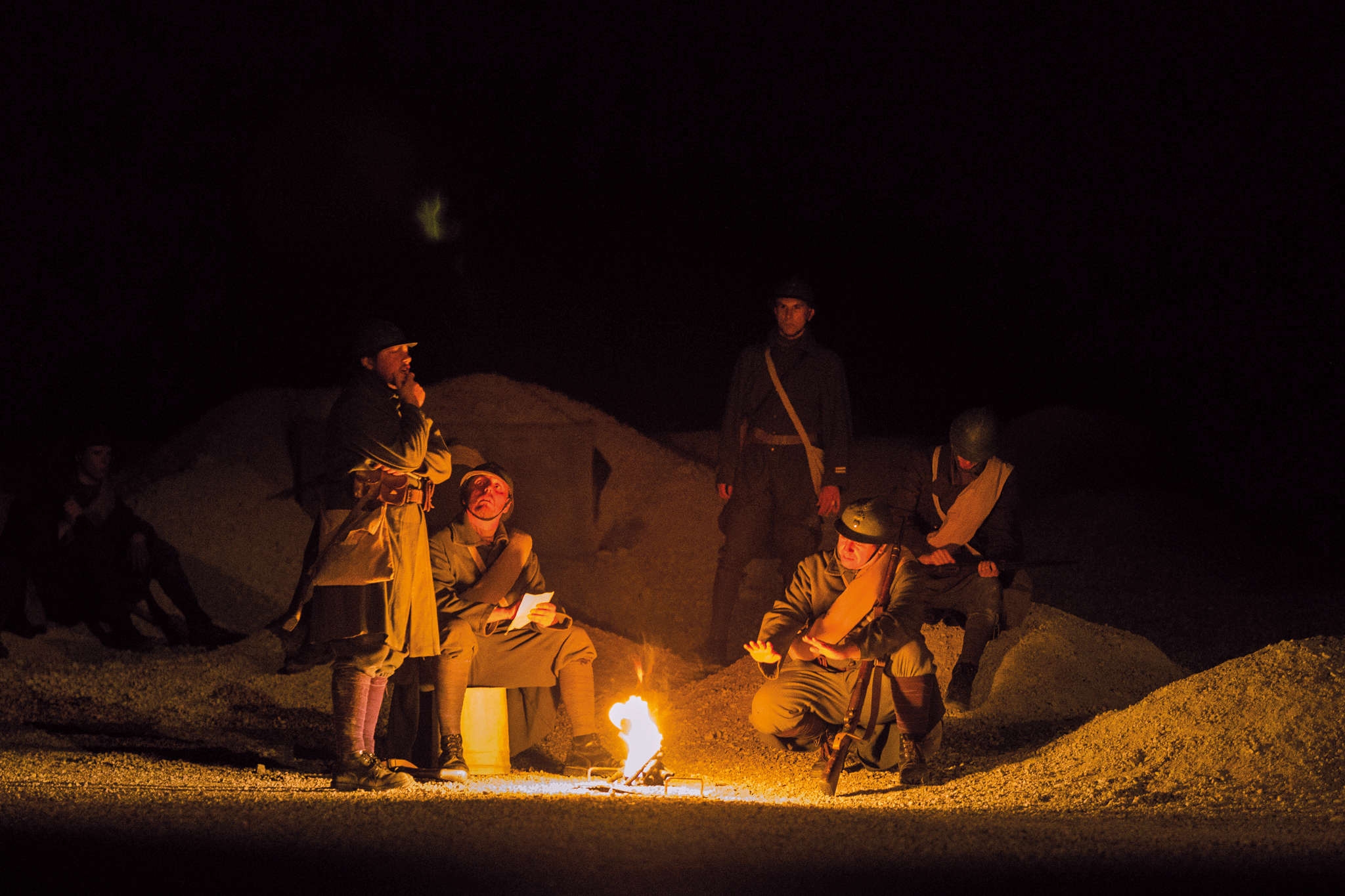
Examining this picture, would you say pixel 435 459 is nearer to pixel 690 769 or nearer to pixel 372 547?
→ pixel 372 547

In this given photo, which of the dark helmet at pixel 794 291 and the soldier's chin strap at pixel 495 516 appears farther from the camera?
the dark helmet at pixel 794 291

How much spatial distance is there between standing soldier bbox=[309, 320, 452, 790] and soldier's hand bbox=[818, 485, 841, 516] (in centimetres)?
211

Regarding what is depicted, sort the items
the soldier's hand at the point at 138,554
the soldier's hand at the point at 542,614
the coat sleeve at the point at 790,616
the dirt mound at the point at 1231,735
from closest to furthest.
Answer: the dirt mound at the point at 1231,735 → the coat sleeve at the point at 790,616 → the soldier's hand at the point at 542,614 → the soldier's hand at the point at 138,554

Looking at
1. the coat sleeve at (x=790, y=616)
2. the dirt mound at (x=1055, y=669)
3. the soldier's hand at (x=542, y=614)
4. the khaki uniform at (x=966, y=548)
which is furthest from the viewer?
the khaki uniform at (x=966, y=548)

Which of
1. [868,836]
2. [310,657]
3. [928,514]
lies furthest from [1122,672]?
[310,657]

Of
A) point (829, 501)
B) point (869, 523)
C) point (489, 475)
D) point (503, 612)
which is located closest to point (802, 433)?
point (829, 501)

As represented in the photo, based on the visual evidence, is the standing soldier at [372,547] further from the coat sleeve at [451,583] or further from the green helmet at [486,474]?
the green helmet at [486,474]

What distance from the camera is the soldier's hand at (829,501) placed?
5652 millimetres

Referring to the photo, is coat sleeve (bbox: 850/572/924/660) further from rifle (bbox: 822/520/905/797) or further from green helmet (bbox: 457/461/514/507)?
green helmet (bbox: 457/461/514/507)

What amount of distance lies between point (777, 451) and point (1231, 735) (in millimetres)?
2546

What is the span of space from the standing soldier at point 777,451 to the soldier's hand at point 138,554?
3124 mm

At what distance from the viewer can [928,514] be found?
5.63 meters

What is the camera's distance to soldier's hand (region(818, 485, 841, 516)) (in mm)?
5652

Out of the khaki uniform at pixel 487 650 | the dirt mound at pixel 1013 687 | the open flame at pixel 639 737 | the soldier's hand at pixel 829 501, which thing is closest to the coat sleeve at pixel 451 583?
the khaki uniform at pixel 487 650
